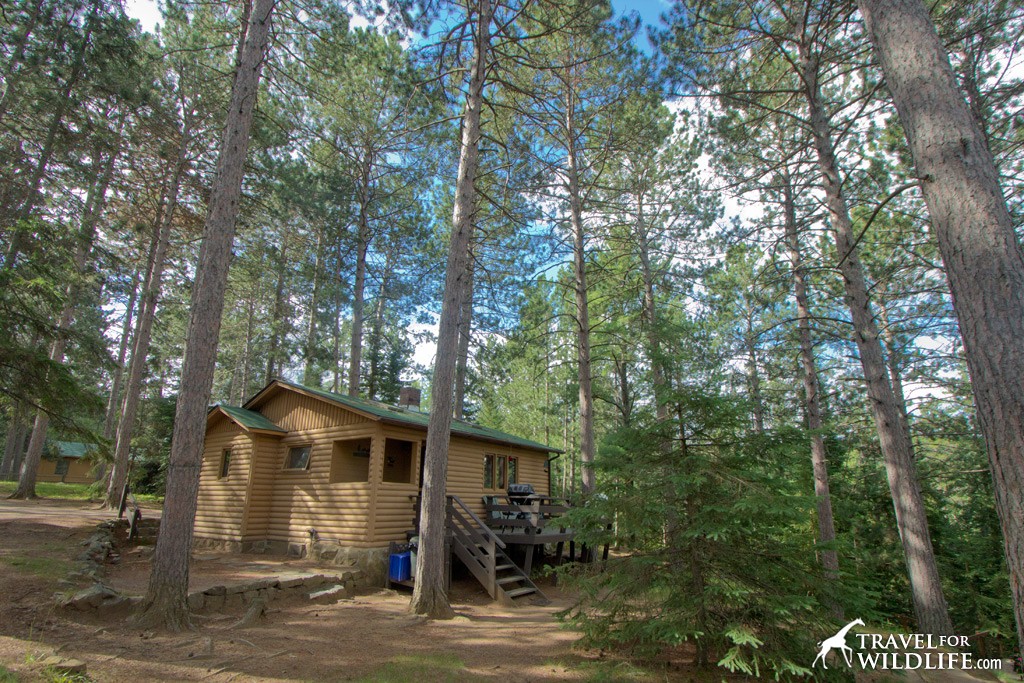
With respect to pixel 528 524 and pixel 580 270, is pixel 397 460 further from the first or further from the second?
pixel 580 270

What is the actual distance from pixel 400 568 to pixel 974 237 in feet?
30.1

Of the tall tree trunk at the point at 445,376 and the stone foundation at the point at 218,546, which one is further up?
the tall tree trunk at the point at 445,376

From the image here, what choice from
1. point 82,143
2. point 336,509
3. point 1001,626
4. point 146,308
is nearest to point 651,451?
point 336,509

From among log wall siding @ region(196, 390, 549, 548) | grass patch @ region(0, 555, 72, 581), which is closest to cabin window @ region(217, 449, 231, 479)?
log wall siding @ region(196, 390, 549, 548)

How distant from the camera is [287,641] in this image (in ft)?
18.0

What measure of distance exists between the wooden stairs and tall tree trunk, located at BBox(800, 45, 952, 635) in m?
5.45

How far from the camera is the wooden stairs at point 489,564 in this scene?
8.52 m

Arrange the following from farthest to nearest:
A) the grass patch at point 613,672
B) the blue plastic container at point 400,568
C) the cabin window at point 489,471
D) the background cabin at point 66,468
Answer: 1. the background cabin at point 66,468
2. the cabin window at point 489,471
3. the blue plastic container at point 400,568
4. the grass patch at point 613,672

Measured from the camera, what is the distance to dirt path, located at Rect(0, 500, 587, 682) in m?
4.41

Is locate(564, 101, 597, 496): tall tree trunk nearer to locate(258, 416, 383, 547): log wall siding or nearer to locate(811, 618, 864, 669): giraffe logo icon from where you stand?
locate(258, 416, 383, 547): log wall siding

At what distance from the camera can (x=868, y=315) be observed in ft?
24.3

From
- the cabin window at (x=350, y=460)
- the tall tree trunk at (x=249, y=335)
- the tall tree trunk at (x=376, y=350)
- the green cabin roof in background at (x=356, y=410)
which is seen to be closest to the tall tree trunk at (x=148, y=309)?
the green cabin roof in background at (x=356, y=410)

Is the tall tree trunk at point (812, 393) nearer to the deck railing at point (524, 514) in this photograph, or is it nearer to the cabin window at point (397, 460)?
the deck railing at point (524, 514)

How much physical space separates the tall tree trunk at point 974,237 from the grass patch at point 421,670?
4.29m
